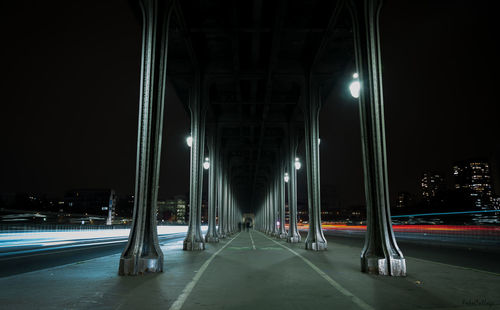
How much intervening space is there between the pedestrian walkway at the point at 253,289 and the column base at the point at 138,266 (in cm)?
30

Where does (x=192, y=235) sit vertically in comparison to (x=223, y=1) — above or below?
below

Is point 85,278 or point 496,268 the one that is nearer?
point 85,278

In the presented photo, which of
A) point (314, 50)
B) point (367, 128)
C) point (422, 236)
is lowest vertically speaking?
point (422, 236)

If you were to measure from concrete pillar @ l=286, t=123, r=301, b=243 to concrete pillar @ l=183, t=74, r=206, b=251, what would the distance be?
8.07 m

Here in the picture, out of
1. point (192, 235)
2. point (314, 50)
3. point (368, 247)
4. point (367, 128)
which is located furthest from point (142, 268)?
point (314, 50)

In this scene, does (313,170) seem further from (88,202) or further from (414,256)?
(88,202)

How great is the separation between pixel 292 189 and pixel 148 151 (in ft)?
60.0

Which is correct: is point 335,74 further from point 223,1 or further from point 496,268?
point 496,268

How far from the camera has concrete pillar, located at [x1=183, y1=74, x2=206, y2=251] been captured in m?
17.2

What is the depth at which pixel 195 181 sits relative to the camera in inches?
720

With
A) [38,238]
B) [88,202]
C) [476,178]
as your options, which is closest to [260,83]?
[38,238]

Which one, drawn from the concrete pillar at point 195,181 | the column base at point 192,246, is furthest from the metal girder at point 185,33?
the column base at point 192,246

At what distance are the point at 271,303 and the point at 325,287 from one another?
5.88 feet

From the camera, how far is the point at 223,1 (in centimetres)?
1470
